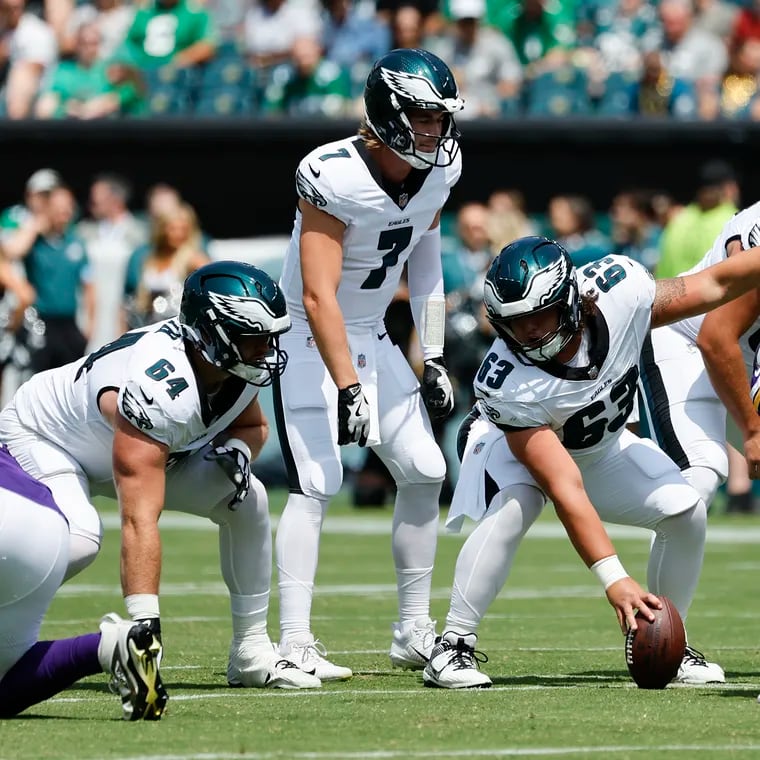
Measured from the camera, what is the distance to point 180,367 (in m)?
4.86

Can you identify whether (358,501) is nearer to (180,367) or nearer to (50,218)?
(50,218)

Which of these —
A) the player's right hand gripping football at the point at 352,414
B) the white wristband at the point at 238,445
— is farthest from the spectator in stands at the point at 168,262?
the white wristband at the point at 238,445

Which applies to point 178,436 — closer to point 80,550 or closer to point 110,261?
point 80,550

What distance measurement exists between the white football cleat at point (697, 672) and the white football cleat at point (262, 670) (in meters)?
1.14

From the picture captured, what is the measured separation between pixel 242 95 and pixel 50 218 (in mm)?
3258

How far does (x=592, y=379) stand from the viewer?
206 inches

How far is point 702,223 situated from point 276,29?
5.18 m

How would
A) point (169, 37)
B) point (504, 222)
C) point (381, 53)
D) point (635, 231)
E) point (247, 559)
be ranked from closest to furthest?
1. point (247, 559)
2. point (635, 231)
3. point (504, 222)
4. point (381, 53)
5. point (169, 37)

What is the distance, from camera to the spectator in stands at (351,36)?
1477 cm

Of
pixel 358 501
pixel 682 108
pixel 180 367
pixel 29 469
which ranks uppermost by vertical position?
pixel 180 367

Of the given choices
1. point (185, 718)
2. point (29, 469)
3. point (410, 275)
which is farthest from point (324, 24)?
point (185, 718)

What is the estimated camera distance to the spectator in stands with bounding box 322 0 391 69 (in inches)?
582

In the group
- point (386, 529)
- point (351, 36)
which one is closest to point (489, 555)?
point (386, 529)

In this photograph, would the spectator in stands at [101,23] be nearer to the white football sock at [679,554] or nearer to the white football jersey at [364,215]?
the white football jersey at [364,215]
